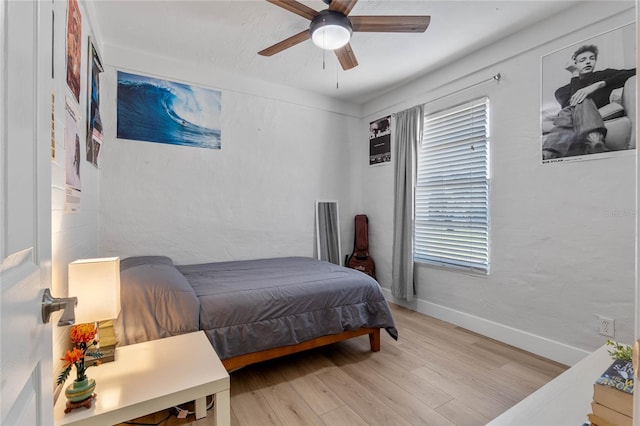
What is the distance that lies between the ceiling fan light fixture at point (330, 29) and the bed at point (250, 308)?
1.81 metres

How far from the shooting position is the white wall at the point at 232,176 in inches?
113

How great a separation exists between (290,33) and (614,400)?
3016mm

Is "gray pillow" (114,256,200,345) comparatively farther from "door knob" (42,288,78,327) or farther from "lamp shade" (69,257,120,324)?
"door knob" (42,288,78,327)

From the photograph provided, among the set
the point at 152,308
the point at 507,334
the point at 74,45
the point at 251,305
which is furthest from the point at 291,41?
the point at 507,334

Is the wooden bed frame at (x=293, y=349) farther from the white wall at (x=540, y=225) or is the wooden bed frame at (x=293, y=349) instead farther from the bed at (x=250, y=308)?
the white wall at (x=540, y=225)

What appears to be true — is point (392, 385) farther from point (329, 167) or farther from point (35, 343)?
point (329, 167)

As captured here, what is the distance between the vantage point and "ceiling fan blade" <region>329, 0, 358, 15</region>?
1845 millimetres

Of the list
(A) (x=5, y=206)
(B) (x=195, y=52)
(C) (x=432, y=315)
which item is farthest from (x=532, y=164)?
(B) (x=195, y=52)

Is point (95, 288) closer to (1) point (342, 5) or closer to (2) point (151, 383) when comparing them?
(2) point (151, 383)

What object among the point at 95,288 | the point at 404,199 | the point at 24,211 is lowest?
the point at 95,288

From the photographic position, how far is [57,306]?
62 cm

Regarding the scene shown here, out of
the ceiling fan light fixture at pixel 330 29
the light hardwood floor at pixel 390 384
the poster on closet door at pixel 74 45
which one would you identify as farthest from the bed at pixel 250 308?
the ceiling fan light fixture at pixel 330 29

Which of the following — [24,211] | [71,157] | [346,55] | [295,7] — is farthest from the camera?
[346,55]

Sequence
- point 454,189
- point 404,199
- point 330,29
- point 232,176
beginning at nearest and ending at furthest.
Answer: point 330,29 < point 454,189 < point 232,176 < point 404,199
